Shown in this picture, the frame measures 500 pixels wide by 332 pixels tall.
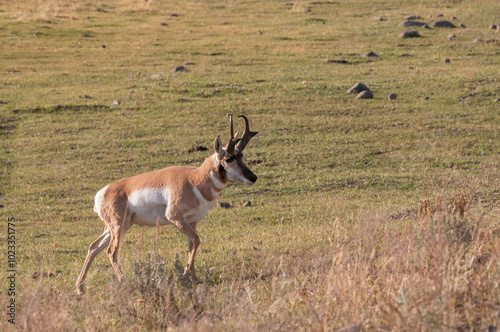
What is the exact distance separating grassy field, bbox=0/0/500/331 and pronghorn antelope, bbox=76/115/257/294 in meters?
0.58

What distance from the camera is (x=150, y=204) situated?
848 centimetres

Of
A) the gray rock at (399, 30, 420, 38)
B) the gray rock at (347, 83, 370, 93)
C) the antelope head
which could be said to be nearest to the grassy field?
the gray rock at (347, 83, 370, 93)

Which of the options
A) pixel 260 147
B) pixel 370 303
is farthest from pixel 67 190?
pixel 370 303

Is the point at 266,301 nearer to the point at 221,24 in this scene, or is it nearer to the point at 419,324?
the point at 419,324

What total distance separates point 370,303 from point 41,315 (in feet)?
10.7

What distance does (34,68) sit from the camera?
29969 millimetres

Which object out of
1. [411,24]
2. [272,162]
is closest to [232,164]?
[272,162]

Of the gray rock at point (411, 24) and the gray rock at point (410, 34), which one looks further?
the gray rock at point (411, 24)

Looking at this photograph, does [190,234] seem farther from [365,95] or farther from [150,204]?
[365,95]

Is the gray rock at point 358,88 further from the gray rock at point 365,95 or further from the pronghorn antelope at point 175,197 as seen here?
the pronghorn antelope at point 175,197

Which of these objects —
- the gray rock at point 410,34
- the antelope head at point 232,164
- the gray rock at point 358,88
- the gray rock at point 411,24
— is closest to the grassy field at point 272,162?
the gray rock at point 358,88

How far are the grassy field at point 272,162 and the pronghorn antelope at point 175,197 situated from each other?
58 cm

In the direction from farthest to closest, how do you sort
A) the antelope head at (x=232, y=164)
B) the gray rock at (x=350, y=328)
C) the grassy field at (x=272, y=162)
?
the antelope head at (x=232, y=164) → the grassy field at (x=272, y=162) → the gray rock at (x=350, y=328)

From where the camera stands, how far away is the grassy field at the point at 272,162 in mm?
6180
